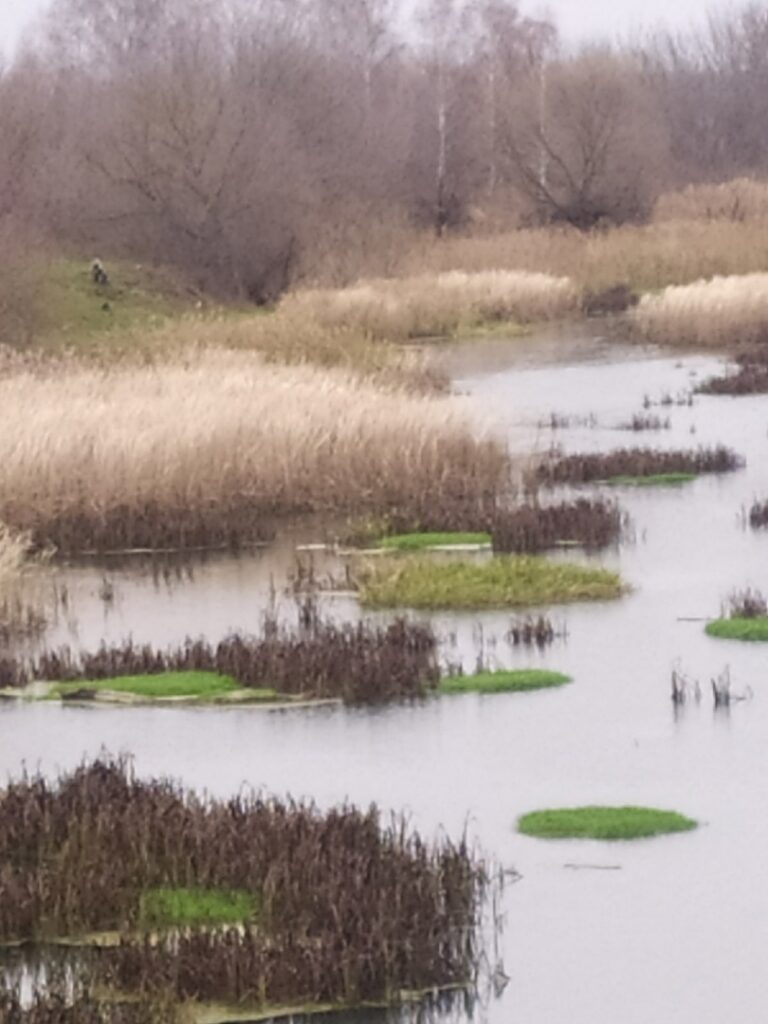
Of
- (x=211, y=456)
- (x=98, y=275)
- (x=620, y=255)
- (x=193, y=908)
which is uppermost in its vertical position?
(x=620, y=255)

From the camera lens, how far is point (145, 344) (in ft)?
94.1

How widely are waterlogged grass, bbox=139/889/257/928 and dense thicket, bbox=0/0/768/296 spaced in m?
26.4

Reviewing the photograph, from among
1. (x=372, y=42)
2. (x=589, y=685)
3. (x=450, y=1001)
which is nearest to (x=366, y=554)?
(x=589, y=685)

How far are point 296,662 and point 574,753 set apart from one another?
2.28 metres

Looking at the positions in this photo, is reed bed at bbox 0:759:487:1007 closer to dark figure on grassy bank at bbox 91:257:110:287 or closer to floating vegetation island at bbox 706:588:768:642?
floating vegetation island at bbox 706:588:768:642

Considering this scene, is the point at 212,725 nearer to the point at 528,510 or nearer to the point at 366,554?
the point at 366,554

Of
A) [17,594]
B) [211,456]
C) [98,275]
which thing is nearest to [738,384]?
[211,456]

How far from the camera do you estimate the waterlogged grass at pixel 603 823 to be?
10.0 m

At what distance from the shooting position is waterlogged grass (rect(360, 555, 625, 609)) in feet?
51.3

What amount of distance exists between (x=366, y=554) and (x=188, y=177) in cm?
2973

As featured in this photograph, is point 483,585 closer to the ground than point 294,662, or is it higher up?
higher up

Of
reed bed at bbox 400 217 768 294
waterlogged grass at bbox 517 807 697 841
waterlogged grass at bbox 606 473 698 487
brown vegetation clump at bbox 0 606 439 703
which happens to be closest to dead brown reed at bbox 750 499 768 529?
waterlogged grass at bbox 606 473 698 487

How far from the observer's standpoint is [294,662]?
13.3 meters

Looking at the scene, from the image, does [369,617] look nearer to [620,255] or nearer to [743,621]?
[743,621]
